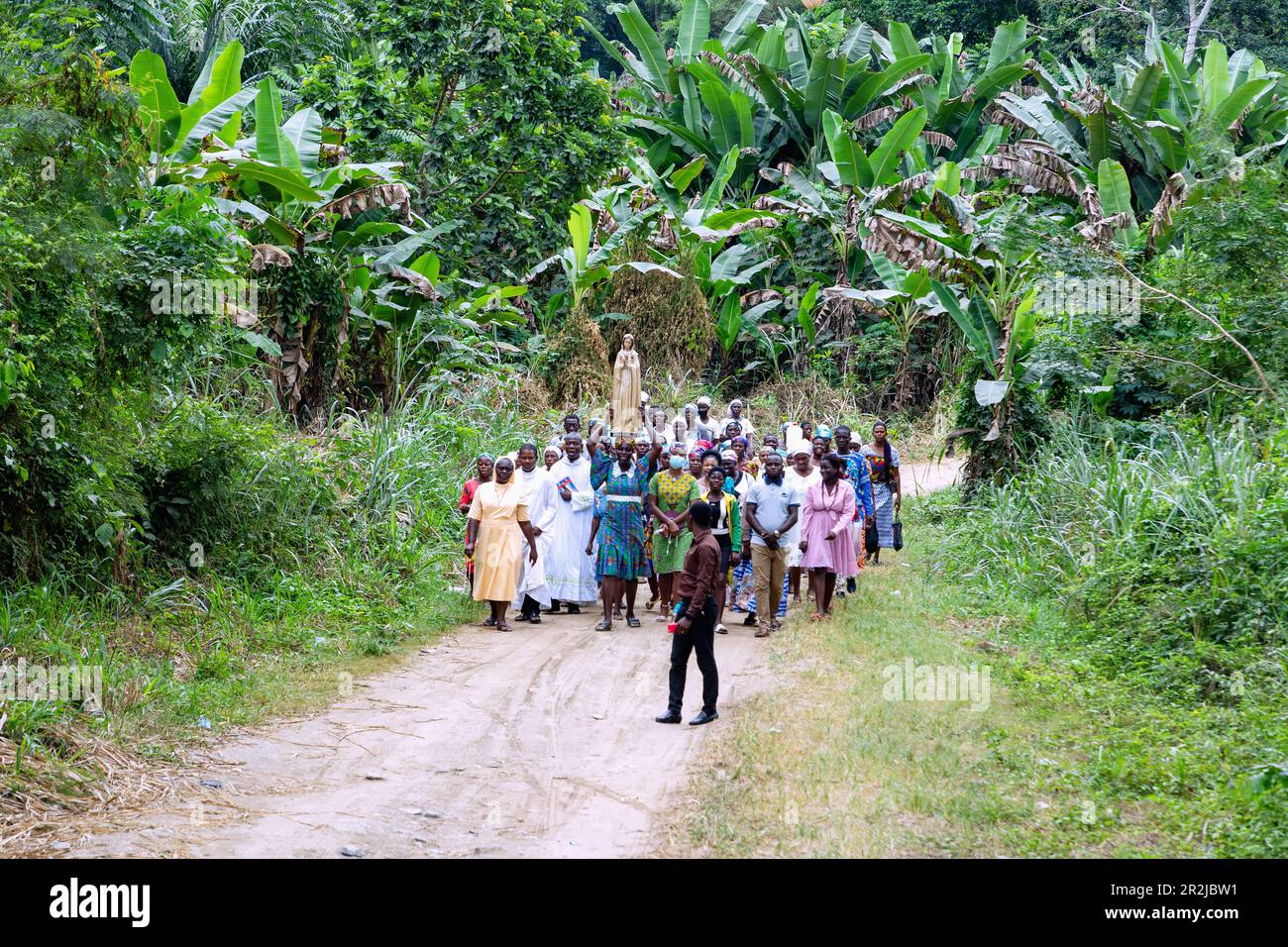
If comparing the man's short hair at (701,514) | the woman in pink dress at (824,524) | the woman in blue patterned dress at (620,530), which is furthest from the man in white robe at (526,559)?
the man's short hair at (701,514)

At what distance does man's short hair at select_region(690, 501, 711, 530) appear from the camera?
8.28m

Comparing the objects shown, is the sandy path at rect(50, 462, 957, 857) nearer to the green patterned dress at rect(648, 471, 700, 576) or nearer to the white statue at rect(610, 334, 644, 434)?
the green patterned dress at rect(648, 471, 700, 576)

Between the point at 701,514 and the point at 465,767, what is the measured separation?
2.21 meters

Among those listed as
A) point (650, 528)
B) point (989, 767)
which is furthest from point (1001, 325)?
point (989, 767)

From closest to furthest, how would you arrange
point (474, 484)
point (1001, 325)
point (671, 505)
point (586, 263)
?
1. point (671, 505)
2. point (474, 484)
3. point (1001, 325)
4. point (586, 263)

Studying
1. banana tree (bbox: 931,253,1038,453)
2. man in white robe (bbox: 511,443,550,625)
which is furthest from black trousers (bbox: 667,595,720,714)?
banana tree (bbox: 931,253,1038,453)

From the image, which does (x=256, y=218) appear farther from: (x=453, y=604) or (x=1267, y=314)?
(x=1267, y=314)

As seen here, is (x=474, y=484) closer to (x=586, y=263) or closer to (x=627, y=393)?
(x=627, y=393)

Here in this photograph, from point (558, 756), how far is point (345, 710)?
5.94 feet

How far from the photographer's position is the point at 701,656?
324 inches

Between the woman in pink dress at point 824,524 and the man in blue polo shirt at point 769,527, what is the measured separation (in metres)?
0.17

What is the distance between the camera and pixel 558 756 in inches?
301

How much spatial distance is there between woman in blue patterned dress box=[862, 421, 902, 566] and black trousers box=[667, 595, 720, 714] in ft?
18.0

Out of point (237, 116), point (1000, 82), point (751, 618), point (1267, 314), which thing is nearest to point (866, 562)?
point (751, 618)
